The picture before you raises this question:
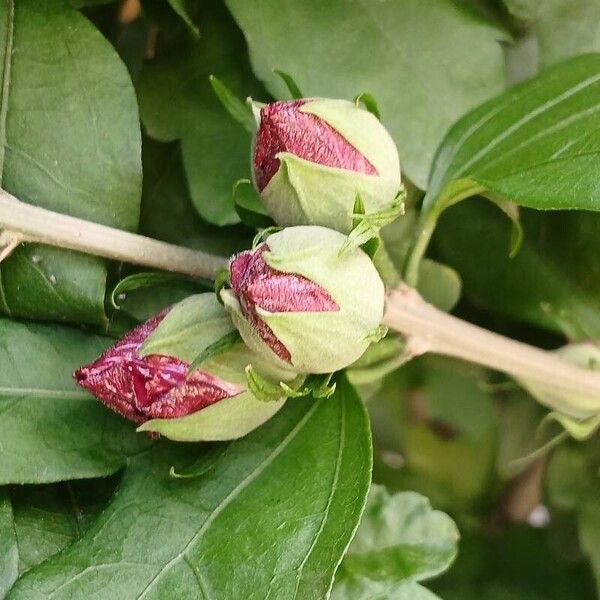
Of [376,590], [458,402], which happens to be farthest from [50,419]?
[458,402]

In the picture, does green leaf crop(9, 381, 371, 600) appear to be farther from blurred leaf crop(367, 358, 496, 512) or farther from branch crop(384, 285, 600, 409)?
blurred leaf crop(367, 358, 496, 512)

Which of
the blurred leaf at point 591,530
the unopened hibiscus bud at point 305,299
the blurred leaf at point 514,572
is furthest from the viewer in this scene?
the blurred leaf at point 514,572

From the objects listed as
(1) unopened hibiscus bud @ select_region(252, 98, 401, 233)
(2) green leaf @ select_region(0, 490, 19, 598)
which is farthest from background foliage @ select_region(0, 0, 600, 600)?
(1) unopened hibiscus bud @ select_region(252, 98, 401, 233)

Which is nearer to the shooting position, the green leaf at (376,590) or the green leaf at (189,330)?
the green leaf at (189,330)

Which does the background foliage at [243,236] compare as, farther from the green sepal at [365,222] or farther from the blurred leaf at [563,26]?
the green sepal at [365,222]

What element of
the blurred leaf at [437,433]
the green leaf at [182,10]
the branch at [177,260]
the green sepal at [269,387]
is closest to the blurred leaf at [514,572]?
the blurred leaf at [437,433]

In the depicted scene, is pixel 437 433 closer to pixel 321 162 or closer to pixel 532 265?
pixel 532 265

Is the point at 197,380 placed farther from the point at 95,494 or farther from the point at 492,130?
the point at 492,130

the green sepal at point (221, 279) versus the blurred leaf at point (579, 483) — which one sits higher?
the green sepal at point (221, 279)
